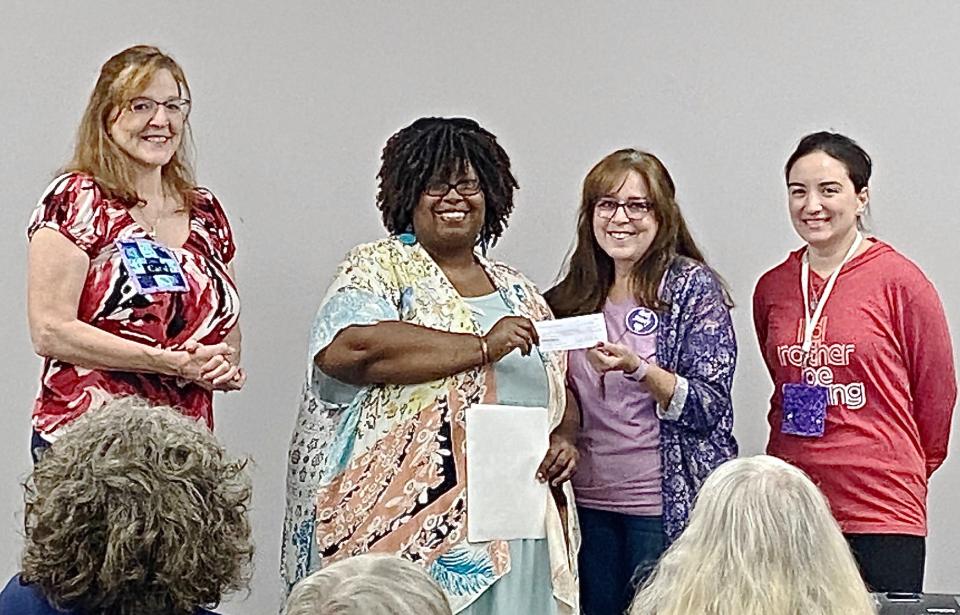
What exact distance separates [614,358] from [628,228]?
0.34 meters

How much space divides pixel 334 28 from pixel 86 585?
233 centimetres

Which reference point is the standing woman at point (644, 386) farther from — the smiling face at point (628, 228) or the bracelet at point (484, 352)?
the bracelet at point (484, 352)

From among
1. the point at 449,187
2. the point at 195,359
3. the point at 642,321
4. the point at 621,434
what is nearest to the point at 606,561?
the point at 621,434

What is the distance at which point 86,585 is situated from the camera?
1826 millimetres

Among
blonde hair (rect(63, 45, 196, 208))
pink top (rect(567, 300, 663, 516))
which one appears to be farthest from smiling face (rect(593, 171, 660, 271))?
blonde hair (rect(63, 45, 196, 208))

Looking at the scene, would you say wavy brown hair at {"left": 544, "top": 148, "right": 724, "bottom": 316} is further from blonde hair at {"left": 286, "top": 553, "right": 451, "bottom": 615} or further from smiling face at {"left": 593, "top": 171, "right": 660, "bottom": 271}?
blonde hair at {"left": 286, "top": 553, "right": 451, "bottom": 615}

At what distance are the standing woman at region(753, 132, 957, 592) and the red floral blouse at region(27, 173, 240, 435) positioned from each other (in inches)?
53.2

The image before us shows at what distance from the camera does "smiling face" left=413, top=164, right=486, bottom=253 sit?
2941 mm

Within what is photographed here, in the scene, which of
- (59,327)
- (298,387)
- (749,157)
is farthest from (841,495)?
(59,327)

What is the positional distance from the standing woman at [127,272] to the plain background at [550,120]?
2.81 feet

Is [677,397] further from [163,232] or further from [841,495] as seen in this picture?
[163,232]

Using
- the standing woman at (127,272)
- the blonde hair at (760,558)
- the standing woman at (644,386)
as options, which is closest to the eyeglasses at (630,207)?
the standing woman at (644,386)

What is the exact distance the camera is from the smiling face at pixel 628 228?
3.20 metres

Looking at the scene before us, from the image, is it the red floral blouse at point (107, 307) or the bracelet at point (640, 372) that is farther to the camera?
the bracelet at point (640, 372)
